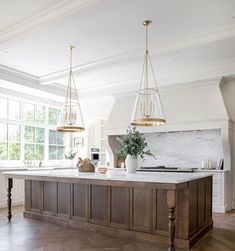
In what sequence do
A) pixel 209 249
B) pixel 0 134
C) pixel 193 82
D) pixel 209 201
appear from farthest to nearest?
pixel 0 134, pixel 193 82, pixel 209 201, pixel 209 249

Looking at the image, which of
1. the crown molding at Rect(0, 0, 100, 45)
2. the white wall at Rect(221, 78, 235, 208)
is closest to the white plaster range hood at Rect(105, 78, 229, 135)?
the white wall at Rect(221, 78, 235, 208)

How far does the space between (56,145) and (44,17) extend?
5345 mm

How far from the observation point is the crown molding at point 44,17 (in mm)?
3527

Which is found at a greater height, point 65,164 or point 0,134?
point 0,134

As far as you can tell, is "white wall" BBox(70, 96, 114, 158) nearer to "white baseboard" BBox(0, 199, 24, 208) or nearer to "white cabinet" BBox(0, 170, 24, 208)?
"white cabinet" BBox(0, 170, 24, 208)

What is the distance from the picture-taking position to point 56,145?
873 cm

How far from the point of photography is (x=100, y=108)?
856cm

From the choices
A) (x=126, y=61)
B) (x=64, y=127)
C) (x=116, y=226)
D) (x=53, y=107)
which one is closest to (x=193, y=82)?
(x=126, y=61)

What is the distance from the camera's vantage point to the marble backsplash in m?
6.64

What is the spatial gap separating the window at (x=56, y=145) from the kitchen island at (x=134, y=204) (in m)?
3.44

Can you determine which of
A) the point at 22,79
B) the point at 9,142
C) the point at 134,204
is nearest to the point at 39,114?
the point at 9,142

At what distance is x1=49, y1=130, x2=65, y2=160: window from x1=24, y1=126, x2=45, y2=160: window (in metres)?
0.33

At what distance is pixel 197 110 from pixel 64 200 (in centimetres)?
352

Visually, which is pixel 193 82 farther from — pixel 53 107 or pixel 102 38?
pixel 53 107
